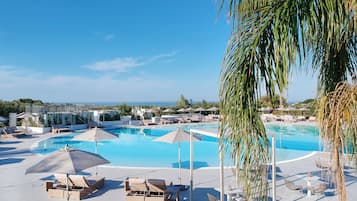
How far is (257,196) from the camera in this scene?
1.79m

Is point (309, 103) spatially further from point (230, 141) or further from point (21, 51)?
point (21, 51)

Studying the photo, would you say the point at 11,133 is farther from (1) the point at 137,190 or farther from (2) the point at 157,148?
(1) the point at 137,190

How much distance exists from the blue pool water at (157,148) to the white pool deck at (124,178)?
156 cm

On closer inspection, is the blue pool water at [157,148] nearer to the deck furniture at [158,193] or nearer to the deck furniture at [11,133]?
the deck furniture at [11,133]

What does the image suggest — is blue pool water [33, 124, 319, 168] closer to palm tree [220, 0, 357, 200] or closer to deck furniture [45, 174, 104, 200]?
deck furniture [45, 174, 104, 200]

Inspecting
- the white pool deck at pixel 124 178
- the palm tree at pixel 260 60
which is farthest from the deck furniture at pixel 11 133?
the palm tree at pixel 260 60

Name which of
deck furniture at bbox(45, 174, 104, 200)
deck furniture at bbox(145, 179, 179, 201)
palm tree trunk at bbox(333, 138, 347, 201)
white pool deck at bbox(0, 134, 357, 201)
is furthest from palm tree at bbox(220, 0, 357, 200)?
deck furniture at bbox(45, 174, 104, 200)

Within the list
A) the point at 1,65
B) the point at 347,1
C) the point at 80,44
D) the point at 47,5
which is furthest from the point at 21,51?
the point at 347,1

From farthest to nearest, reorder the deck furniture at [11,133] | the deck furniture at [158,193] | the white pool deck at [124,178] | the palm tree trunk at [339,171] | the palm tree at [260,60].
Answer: the deck furniture at [11,133] → the white pool deck at [124,178] → the deck furniture at [158,193] → the palm tree trunk at [339,171] → the palm tree at [260,60]

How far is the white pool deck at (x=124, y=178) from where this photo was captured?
6945 millimetres

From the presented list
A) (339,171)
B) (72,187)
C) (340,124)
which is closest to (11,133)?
(72,187)

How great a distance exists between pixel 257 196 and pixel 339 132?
73 cm

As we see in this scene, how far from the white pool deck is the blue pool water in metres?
1.56

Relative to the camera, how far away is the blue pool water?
12.6 m
